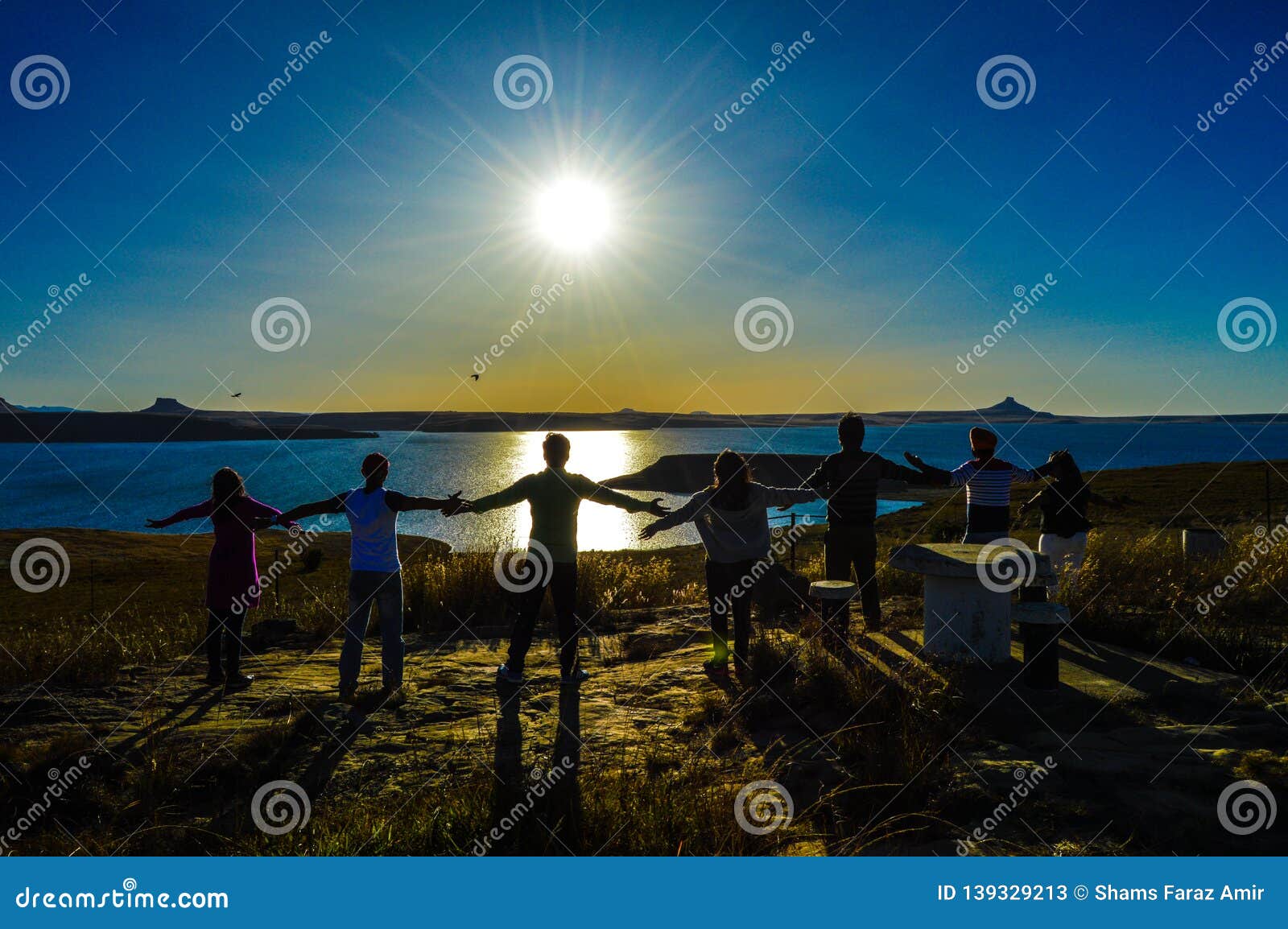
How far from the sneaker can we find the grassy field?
0.18 meters

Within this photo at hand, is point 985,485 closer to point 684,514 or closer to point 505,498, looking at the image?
point 684,514

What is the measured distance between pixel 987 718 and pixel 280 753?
4.70 m

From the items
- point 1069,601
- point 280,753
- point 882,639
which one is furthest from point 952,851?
point 1069,601

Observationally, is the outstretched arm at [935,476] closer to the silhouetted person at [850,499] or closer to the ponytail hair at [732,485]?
the silhouetted person at [850,499]

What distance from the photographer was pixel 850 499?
23.8 ft

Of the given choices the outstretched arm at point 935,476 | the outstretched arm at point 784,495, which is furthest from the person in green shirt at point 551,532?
the outstretched arm at point 935,476

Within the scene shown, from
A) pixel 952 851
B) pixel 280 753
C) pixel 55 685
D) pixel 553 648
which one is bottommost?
pixel 952 851

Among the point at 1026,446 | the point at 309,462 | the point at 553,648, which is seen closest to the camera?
the point at 553,648

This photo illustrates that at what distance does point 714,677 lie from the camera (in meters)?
6.85

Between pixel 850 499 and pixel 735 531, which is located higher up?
pixel 850 499

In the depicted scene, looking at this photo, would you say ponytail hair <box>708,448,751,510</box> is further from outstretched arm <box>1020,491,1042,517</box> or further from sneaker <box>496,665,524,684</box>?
outstretched arm <box>1020,491,1042,517</box>

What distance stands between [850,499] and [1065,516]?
2412mm

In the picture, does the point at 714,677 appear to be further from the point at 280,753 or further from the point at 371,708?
the point at 280,753

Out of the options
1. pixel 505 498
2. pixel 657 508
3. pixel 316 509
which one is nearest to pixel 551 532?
pixel 505 498
